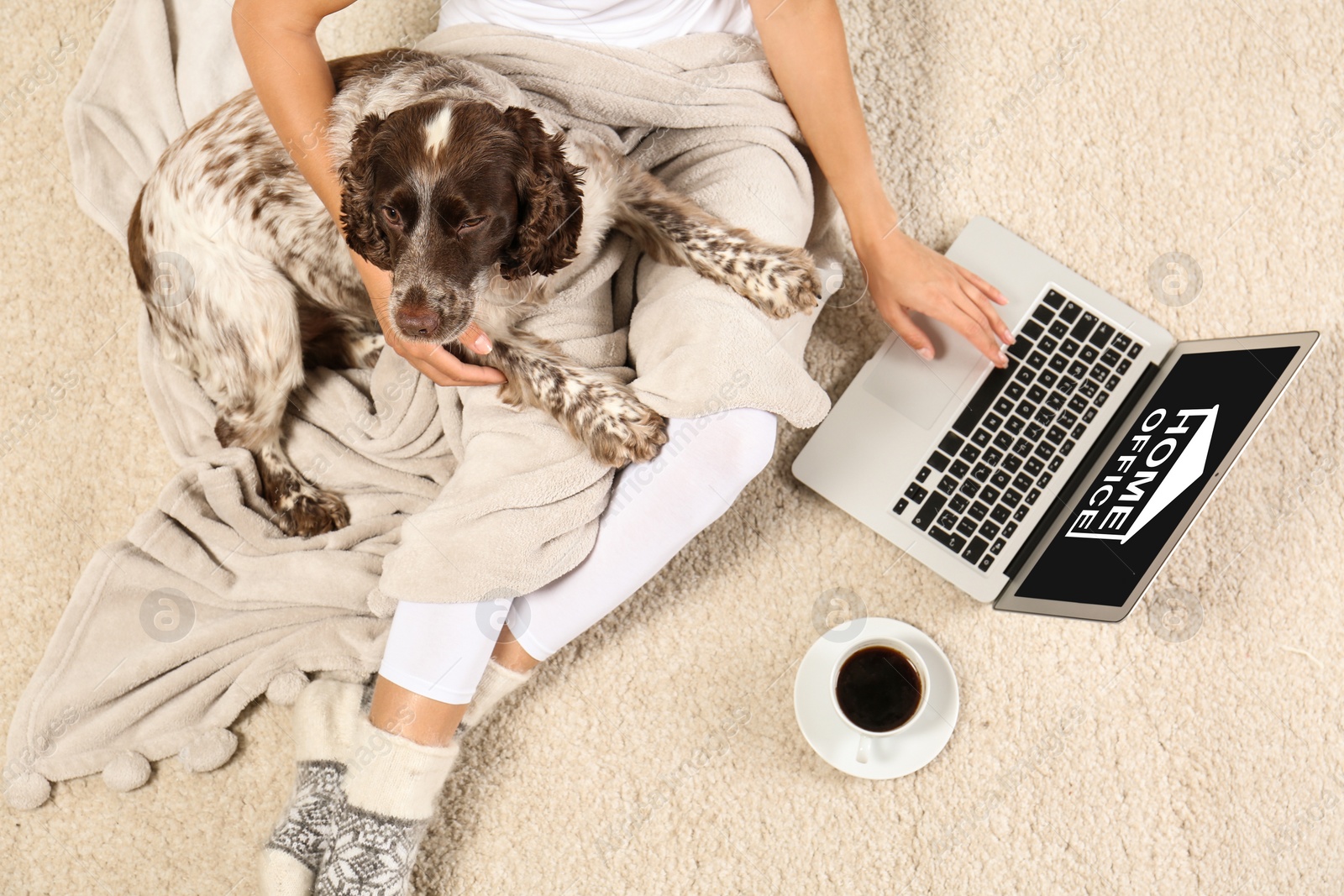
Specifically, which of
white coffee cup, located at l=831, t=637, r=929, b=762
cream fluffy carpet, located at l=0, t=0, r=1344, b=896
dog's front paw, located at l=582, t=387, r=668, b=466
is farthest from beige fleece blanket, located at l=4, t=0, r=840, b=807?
white coffee cup, located at l=831, t=637, r=929, b=762

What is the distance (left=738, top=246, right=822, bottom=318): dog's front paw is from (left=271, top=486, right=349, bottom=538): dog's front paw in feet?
3.55

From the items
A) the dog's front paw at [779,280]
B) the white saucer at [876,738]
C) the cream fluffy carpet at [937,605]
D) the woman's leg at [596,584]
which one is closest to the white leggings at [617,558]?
the woman's leg at [596,584]

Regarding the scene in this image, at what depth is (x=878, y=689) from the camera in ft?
6.41

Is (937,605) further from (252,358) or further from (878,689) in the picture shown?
(252,358)

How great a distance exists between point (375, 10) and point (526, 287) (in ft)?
3.73

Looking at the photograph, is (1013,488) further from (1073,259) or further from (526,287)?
(526,287)

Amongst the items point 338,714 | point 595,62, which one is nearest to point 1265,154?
point 595,62

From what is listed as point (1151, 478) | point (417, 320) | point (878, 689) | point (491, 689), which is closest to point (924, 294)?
point (1151, 478)

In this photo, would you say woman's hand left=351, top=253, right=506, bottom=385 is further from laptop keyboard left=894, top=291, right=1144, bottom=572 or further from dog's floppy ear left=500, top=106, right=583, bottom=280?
laptop keyboard left=894, top=291, right=1144, bottom=572

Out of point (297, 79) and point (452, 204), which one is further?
point (297, 79)

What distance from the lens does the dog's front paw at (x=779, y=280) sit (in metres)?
1.79

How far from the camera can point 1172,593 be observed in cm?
218

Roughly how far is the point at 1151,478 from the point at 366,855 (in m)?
1.76

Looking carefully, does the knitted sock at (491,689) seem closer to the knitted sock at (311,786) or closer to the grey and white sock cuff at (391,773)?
the grey and white sock cuff at (391,773)
